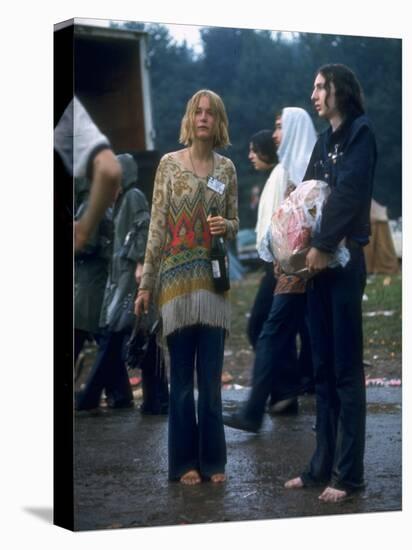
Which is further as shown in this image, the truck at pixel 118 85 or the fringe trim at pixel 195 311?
the fringe trim at pixel 195 311

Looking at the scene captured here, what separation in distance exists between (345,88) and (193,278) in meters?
1.33

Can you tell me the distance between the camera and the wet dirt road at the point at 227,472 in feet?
26.5

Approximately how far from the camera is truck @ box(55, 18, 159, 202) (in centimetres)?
794

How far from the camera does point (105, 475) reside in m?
8.07

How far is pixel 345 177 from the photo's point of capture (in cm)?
852

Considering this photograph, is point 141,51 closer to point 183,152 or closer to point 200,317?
point 183,152

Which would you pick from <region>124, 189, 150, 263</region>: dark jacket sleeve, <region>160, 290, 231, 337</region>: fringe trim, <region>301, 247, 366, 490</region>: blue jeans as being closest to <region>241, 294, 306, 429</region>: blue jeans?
<region>301, 247, 366, 490</region>: blue jeans

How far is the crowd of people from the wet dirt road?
60 millimetres

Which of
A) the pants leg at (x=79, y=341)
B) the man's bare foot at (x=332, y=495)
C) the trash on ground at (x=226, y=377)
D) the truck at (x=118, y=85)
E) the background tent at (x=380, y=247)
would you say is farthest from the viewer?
the background tent at (x=380, y=247)

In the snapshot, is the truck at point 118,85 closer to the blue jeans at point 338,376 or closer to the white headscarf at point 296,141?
the white headscarf at point 296,141

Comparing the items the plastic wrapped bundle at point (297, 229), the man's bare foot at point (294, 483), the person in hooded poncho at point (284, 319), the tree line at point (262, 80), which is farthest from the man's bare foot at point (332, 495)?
the tree line at point (262, 80)

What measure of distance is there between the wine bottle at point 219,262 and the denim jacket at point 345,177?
497 millimetres

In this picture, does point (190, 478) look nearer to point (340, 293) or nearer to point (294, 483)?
point (294, 483)

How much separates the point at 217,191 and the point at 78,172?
76 centimetres
